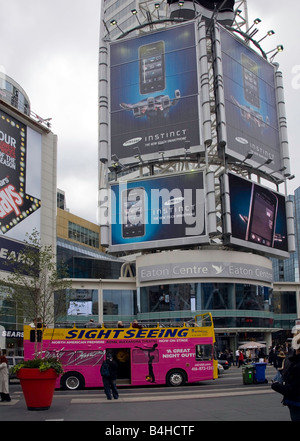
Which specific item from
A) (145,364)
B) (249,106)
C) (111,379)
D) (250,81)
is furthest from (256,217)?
(111,379)

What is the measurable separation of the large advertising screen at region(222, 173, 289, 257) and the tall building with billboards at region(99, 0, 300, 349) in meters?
0.14

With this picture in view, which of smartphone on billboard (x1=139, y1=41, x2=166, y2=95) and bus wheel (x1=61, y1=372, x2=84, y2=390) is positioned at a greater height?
smartphone on billboard (x1=139, y1=41, x2=166, y2=95)

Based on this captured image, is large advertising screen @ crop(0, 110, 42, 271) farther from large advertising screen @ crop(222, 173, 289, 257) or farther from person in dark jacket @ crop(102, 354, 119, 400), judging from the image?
person in dark jacket @ crop(102, 354, 119, 400)

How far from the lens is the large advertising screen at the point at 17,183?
48594mm

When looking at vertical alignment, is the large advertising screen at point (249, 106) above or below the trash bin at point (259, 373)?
above

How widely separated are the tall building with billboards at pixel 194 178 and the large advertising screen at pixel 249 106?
152 millimetres

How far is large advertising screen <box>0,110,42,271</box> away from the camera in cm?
4859

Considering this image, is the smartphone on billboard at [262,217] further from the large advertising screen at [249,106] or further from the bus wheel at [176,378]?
the bus wheel at [176,378]

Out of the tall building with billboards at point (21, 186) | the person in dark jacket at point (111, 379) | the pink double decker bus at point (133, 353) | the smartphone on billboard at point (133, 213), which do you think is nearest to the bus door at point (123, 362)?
the pink double decker bus at point (133, 353)

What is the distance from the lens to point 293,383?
771 cm

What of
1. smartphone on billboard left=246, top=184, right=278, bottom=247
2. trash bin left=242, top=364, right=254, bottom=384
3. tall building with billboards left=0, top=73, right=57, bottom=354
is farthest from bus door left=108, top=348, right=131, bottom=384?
smartphone on billboard left=246, top=184, right=278, bottom=247

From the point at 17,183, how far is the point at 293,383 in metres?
46.2

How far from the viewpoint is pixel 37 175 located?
5456 centimetres
